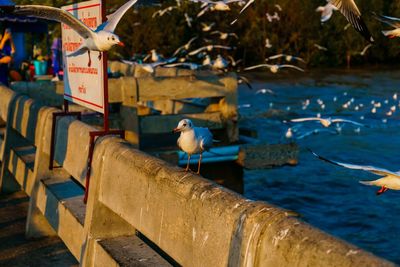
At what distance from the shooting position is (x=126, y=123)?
1448 cm

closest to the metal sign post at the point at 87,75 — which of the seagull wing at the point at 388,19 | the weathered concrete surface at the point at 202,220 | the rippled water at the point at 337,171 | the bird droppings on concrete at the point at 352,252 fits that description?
the weathered concrete surface at the point at 202,220

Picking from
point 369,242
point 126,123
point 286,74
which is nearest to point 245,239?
point 369,242

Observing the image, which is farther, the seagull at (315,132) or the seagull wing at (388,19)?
the seagull at (315,132)

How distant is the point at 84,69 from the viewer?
722 cm

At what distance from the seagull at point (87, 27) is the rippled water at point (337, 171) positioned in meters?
3.68

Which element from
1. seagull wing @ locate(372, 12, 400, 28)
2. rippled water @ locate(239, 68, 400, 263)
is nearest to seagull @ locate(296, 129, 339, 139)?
rippled water @ locate(239, 68, 400, 263)

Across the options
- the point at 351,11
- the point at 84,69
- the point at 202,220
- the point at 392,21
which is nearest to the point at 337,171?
the point at 392,21

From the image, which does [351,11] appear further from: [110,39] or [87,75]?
[87,75]

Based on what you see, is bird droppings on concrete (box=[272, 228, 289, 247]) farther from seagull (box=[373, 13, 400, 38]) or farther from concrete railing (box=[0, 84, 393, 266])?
seagull (box=[373, 13, 400, 38])

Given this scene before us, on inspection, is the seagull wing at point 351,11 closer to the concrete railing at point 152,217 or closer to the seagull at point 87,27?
the seagull at point 87,27

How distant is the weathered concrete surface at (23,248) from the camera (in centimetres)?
715

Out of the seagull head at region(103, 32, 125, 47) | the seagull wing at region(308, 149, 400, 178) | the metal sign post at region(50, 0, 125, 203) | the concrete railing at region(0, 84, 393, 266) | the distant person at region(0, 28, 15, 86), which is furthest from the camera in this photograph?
the distant person at region(0, 28, 15, 86)

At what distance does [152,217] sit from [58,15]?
9.90 feet

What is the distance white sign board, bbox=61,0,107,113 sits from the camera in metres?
6.73
